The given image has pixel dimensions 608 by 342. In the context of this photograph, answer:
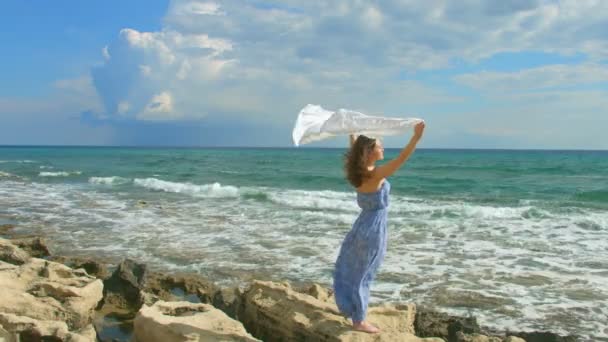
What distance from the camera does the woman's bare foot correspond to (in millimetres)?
4504

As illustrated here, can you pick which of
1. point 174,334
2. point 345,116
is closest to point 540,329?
point 345,116

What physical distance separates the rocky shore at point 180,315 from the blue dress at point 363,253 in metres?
0.22

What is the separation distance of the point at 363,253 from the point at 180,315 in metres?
1.96

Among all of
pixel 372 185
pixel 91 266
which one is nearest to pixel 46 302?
pixel 91 266

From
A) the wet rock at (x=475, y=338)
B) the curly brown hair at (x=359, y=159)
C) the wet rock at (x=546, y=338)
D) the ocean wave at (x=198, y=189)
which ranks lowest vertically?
the ocean wave at (x=198, y=189)

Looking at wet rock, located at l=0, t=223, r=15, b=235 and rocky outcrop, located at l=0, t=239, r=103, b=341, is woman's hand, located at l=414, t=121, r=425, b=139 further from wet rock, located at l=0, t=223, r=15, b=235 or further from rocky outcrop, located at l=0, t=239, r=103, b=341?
wet rock, located at l=0, t=223, r=15, b=235

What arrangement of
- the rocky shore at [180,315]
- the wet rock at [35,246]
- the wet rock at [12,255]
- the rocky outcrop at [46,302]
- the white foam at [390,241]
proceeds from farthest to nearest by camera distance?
the wet rock at [35,246], the white foam at [390,241], the wet rock at [12,255], the rocky outcrop at [46,302], the rocky shore at [180,315]

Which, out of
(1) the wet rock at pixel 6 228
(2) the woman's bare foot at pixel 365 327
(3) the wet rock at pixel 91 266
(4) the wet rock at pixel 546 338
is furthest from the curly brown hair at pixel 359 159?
(1) the wet rock at pixel 6 228

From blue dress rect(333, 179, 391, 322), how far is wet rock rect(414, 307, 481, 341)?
1.48m

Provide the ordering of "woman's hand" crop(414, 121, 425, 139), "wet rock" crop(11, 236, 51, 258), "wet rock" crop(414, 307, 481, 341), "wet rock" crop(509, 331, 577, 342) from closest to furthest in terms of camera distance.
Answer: "woman's hand" crop(414, 121, 425, 139)
"wet rock" crop(509, 331, 577, 342)
"wet rock" crop(414, 307, 481, 341)
"wet rock" crop(11, 236, 51, 258)

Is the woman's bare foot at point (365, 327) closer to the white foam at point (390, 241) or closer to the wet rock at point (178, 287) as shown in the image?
the white foam at point (390, 241)

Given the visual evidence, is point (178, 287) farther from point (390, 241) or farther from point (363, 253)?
point (390, 241)

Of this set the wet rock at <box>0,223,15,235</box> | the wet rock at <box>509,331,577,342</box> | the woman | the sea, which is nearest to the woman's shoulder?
the woman

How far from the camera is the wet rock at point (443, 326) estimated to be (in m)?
5.72
